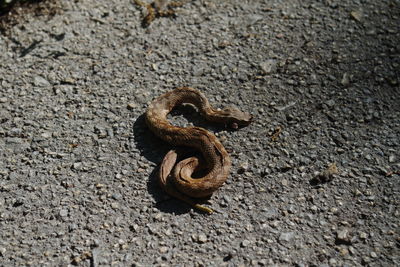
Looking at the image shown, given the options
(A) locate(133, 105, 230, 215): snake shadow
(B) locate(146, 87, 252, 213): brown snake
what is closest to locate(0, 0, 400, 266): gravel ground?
(A) locate(133, 105, 230, 215): snake shadow

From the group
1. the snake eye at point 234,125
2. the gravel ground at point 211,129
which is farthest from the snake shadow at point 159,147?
the snake eye at point 234,125

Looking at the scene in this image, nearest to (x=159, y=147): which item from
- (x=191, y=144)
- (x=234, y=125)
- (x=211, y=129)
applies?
(x=191, y=144)

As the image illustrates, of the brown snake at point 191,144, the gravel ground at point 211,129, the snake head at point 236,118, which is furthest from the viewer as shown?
the snake head at point 236,118

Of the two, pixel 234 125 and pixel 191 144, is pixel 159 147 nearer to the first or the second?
pixel 191 144

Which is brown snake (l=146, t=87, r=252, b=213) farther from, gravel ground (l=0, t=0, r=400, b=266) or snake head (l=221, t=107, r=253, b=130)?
gravel ground (l=0, t=0, r=400, b=266)

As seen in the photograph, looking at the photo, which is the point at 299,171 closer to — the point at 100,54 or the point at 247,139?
the point at 247,139

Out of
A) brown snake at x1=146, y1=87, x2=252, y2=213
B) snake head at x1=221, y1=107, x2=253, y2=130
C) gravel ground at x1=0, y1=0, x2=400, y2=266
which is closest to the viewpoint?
gravel ground at x1=0, y1=0, x2=400, y2=266

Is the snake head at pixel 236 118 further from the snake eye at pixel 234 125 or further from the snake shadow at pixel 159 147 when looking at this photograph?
the snake shadow at pixel 159 147

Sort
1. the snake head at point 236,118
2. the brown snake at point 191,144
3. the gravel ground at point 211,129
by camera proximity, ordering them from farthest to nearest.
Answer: the snake head at point 236,118, the brown snake at point 191,144, the gravel ground at point 211,129
